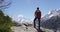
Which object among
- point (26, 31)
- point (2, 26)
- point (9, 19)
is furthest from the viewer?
point (26, 31)

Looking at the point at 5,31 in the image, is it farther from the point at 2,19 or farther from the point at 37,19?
the point at 37,19

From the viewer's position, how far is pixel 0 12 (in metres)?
15.9

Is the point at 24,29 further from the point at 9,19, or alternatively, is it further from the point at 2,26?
the point at 2,26

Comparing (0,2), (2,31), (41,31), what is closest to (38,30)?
(41,31)

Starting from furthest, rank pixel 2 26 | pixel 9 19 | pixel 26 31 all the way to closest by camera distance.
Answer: pixel 26 31
pixel 9 19
pixel 2 26

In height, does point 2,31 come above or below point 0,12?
below

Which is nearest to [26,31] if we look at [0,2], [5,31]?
[0,2]

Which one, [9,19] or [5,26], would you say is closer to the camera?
[5,26]

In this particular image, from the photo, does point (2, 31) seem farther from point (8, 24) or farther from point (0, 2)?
point (0, 2)

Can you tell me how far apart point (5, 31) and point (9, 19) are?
148 cm

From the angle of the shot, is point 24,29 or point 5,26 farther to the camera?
point 24,29

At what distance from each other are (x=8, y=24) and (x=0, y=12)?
1606 mm

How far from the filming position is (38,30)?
23.3 metres

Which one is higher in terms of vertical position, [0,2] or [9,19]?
[0,2]
